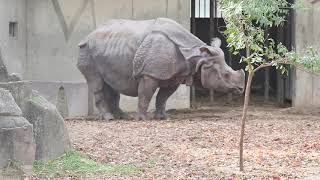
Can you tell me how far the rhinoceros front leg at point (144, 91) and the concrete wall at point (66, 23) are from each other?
2.67 m

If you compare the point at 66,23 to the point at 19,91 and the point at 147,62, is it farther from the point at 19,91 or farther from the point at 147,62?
the point at 19,91

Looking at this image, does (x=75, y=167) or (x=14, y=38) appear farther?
(x=14, y=38)

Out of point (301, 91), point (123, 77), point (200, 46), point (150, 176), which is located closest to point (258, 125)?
point (200, 46)

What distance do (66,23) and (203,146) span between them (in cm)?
714

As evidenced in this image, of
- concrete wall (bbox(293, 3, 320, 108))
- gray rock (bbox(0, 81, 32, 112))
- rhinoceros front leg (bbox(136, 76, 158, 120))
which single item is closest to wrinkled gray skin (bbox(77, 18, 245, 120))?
rhinoceros front leg (bbox(136, 76, 158, 120))

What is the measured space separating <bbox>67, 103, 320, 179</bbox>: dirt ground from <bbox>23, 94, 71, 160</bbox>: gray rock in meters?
A: 0.61

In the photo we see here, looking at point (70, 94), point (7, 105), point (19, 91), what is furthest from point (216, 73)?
point (7, 105)

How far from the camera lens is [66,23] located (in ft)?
51.0

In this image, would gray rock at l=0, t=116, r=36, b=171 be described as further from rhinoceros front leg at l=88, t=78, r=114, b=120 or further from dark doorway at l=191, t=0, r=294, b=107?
dark doorway at l=191, t=0, r=294, b=107

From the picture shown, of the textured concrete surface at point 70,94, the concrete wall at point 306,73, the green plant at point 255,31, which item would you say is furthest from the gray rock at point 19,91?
the concrete wall at point 306,73

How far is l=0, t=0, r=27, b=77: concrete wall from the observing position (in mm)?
13875

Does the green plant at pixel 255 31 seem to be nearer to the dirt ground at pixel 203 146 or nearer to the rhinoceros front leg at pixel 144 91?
the dirt ground at pixel 203 146

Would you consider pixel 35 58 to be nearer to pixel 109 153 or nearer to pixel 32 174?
pixel 109 153

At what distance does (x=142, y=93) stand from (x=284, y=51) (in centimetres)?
565
